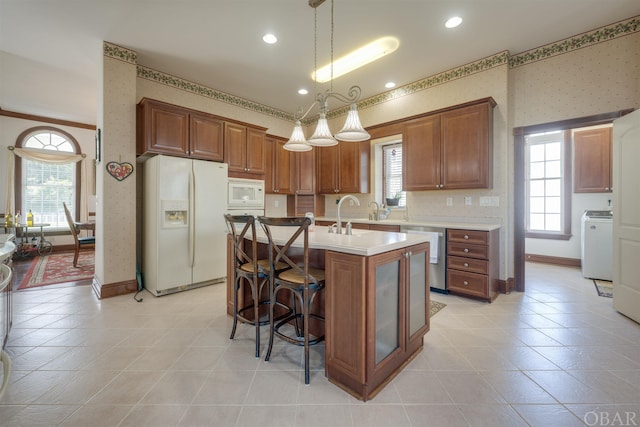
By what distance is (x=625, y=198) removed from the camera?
260 centimetres

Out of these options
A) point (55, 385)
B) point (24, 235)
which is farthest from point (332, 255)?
point (24, 235)

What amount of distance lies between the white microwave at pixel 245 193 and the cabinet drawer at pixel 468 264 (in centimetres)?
292

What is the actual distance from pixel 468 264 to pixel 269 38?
350 cm

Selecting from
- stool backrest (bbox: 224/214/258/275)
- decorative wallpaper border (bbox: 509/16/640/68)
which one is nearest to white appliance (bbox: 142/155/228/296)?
stool backrest (bbox: 224/214/258/275)

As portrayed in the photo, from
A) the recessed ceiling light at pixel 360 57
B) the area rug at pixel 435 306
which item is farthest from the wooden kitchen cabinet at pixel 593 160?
the recessed ceiling light at pixel 360 57

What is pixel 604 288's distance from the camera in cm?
351

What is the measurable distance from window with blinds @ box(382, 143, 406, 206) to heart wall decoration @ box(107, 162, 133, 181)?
379 cm

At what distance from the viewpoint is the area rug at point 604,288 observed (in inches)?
129

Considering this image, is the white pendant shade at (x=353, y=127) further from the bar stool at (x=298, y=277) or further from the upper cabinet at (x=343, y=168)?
the upper cabinet at (x=343, y=168)

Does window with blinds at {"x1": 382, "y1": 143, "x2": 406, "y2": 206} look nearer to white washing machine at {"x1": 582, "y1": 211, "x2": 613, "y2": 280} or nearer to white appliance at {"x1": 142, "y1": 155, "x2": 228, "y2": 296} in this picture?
white appliance at {"x1": 142, "y1": 155, "x2": 228, "y2": 296}

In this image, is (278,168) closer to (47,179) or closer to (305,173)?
(305,173)

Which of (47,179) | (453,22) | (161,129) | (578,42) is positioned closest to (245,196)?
(161,129)

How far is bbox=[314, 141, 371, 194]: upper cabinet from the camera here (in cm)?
455

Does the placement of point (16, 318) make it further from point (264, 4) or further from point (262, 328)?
point (264, 4)
